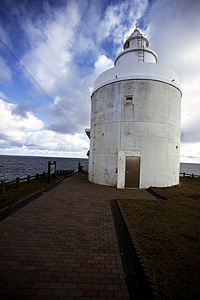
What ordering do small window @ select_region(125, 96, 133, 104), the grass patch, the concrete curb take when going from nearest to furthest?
the concrete curb → the grass patch → small window @ select_region(125, 96, 133, 104)

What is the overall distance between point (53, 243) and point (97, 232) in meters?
1.35

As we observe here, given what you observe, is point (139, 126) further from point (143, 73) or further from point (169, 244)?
point (169, 244)

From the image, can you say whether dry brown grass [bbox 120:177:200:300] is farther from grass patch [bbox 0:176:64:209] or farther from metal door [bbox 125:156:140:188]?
grass patch [bbox 0:176:64:209]

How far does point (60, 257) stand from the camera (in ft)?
10.5

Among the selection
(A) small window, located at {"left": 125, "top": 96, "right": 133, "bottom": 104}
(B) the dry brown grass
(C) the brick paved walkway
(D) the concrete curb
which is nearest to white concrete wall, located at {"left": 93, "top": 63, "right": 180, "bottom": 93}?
(A) small window, located at {"left": 125, "top": 96, "right": 133, "bottom": 104}

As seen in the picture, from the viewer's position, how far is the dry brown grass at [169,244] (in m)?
2.46

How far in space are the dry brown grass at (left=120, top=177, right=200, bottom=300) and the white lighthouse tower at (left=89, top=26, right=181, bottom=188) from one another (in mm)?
4082

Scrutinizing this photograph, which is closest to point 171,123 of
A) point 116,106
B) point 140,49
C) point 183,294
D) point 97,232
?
point 116,106

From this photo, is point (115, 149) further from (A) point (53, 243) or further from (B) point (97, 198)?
(A) point (53, 243)

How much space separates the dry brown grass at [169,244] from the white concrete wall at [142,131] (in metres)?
4.21

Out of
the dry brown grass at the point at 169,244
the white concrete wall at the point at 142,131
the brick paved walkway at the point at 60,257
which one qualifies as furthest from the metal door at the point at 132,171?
the brick paved walkway at the point at 60,257

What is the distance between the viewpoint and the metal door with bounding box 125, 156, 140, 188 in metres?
10.7

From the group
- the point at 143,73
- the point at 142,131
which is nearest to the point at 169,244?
the point at 142,131

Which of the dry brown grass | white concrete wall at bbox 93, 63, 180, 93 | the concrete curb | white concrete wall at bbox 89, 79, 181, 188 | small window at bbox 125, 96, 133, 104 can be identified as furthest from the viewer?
small window at bbox 125, 96, 133, 104
